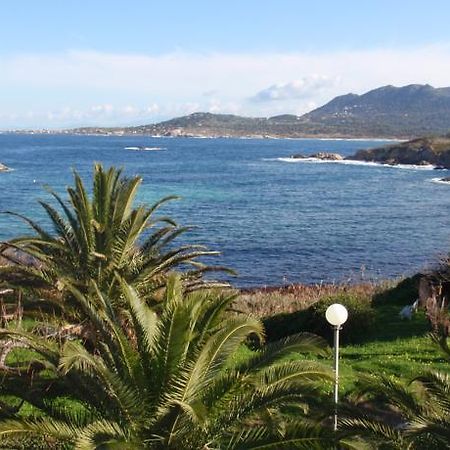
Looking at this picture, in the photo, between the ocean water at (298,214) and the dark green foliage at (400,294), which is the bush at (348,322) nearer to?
the dark green foliage at (400,294)

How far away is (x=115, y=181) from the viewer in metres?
13.2

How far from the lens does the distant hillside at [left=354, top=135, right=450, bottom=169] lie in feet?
340

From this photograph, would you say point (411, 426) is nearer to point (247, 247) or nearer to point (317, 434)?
point (317, 434)

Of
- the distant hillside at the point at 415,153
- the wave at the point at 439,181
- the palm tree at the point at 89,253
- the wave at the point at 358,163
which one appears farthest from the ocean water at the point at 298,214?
the distant hillside at the point at 415,153

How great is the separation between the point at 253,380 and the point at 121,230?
6280mm

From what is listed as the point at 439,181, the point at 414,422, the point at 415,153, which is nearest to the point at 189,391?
the point at 414,422

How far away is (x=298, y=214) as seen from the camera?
50.2 meters

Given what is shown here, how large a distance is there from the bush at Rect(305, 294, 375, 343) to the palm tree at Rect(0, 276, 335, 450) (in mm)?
9270

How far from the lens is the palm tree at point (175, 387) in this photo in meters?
6.57

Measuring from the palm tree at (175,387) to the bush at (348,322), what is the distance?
9.27 m

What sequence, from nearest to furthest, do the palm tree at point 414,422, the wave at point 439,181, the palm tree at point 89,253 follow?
the palm tree at point 414,422 → the palm tree at point 89,253 → the wave at point 439,181

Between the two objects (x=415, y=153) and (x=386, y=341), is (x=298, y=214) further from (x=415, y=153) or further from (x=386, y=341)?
(x=415, y=153)

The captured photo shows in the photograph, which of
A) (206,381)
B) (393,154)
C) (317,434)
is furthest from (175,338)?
(393,154)

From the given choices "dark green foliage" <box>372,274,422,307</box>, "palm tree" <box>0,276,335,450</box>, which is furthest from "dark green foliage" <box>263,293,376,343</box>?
"palm tree" <box>0,276,335,450</box>
